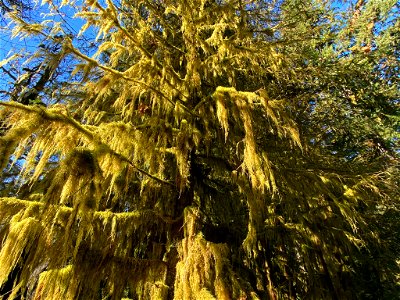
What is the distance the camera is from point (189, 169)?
11.4ft

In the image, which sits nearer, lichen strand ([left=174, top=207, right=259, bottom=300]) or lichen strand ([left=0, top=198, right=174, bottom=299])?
lichen strand ([left=0, top=198, right=174, bottom=299])

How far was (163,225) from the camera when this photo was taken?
3.12 metres

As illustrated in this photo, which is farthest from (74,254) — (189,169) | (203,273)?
(189,169)

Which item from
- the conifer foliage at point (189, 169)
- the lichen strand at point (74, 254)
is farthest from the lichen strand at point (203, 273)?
the lichen strand at point (74, 254)

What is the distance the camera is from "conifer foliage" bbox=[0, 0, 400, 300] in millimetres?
2164

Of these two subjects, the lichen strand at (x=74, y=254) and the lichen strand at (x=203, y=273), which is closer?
the lichen strand at (x=74, y=254)

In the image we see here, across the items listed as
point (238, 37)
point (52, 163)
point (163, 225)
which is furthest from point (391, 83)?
point (52, 163)

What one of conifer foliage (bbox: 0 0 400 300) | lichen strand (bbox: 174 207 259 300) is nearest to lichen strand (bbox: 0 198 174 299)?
conifer foliage (bbox: 0 0 400 300)

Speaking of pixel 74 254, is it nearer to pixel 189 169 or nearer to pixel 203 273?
pixel 203 273

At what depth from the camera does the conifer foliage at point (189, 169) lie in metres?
2.16

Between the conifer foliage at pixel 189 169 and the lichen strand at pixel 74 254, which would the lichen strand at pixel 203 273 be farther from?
the lichen strand at pixel 74 254

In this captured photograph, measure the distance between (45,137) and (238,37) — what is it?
2.62m

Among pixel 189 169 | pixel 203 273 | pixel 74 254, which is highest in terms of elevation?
pixel 189 169

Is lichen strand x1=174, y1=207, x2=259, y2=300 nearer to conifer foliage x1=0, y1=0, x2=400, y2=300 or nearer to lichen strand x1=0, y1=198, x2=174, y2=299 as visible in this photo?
conifer foliage x1=0, y1=0, x2=400, y2=300
